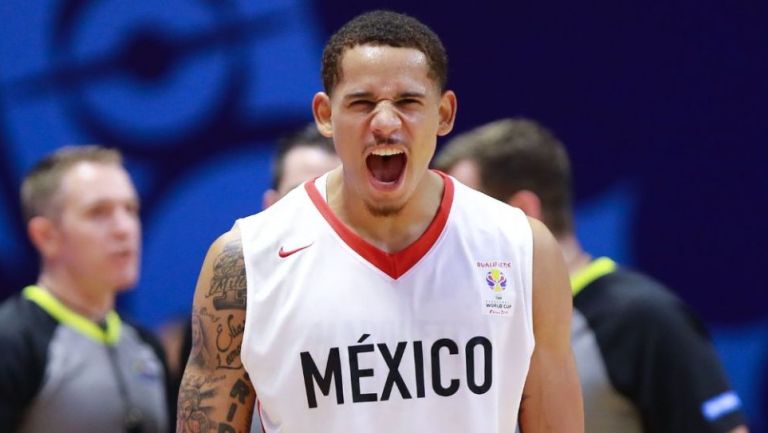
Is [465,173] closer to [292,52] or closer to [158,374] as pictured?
[158,374]

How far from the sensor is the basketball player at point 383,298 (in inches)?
119

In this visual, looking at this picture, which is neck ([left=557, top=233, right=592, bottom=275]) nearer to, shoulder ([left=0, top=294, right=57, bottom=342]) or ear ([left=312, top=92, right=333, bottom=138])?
ear ([left=312, top=92, right=333, bottom=138])

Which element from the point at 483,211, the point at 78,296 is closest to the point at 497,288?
the point at 483,211

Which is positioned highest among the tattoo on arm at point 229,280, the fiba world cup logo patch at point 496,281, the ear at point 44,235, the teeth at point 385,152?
the ear at point 44,235

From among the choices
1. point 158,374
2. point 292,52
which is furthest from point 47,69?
point 158,374

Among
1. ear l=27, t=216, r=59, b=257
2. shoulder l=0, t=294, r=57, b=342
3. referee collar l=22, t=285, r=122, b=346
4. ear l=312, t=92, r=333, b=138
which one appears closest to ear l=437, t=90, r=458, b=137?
ear l=312, t=92, r=333, b=138

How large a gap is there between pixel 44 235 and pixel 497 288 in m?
2.95

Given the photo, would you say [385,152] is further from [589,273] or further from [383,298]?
[589,273]

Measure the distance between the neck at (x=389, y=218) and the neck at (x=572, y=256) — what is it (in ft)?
3.98

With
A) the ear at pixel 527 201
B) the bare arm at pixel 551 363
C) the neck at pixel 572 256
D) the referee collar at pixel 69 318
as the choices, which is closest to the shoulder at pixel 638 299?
the neck at pixel 572 256

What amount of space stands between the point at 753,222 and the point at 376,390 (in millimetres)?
4159

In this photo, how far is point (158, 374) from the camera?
550 centimetres

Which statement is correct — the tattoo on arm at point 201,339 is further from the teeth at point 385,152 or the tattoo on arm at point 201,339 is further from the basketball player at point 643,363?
the basketball player at point 643,363

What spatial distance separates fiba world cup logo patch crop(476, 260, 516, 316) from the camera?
309 centimetres
